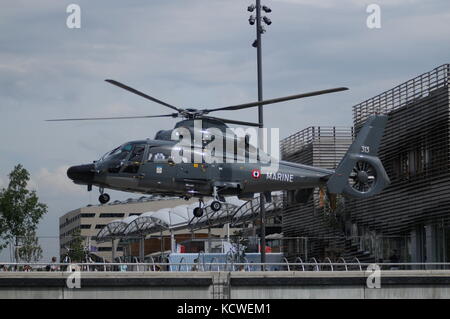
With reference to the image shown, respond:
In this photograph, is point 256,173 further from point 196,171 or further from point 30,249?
point 30,249

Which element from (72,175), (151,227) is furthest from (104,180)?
(151,227)

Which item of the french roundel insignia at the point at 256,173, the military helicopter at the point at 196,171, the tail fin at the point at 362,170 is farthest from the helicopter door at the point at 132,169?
the tail fin at the point at 362,170

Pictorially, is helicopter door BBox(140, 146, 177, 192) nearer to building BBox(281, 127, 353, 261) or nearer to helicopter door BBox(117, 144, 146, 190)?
helicopter door BBox(117, 144, 146, 190)

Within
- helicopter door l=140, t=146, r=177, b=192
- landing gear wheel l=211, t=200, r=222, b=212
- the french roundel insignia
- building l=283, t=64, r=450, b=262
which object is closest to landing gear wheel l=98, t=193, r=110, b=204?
helicopter door l=140, t=146, r=177, b=192

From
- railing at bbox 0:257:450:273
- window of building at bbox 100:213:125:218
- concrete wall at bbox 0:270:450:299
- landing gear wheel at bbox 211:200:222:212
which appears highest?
window of building at bbox 100:213:125:218

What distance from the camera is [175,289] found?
27531mm

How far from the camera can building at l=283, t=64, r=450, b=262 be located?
43750 mm

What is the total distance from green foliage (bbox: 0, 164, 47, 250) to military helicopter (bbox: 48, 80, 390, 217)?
13.7m

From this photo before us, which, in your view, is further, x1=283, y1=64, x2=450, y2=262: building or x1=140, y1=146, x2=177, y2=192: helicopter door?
x1=283, y1=64, x2=450, y2=262: building

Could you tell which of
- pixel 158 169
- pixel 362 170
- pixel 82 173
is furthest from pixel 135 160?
pixel 362 170

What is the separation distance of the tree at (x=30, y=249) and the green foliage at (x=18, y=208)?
379cm

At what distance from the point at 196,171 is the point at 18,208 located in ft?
50.5

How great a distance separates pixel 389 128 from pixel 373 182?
40.4ft

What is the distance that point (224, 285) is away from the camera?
27531 millimetres
